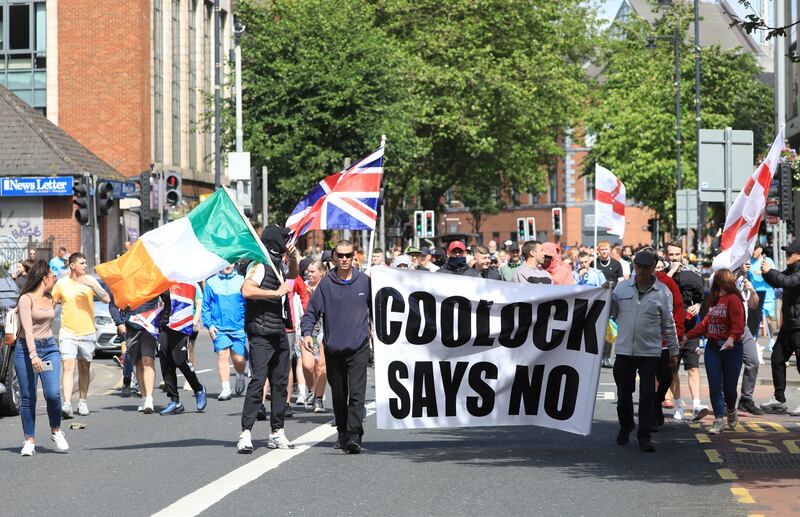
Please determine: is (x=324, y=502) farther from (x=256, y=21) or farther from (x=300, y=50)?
(x=256, y=21)

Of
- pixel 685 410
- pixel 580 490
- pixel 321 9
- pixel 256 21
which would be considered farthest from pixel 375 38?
pixel 580 490

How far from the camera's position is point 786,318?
638 inches

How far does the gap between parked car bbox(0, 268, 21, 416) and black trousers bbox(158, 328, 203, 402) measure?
1608mm

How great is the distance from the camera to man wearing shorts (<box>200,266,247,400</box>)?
17781 millimetres

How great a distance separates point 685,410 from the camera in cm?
1673

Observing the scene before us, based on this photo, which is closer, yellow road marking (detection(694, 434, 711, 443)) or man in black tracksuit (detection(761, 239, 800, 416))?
yellow road marking (detection(694, 434, 711, 443))

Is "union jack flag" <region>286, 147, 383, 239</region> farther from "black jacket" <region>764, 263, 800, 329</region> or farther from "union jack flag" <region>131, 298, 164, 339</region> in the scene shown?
"black jacket" <region>764, 263, 800, 329</region>

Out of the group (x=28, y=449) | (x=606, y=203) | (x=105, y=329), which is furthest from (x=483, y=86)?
(x=28, y=449)

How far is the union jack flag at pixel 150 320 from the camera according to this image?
17.0 meters

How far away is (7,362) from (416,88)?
129 ft

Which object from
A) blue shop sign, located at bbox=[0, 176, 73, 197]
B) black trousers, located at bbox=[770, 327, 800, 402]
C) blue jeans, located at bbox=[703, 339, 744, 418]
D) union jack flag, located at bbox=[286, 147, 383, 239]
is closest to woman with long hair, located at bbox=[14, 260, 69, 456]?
union jack flag, located at bbox=[286, 147, 383, 239]

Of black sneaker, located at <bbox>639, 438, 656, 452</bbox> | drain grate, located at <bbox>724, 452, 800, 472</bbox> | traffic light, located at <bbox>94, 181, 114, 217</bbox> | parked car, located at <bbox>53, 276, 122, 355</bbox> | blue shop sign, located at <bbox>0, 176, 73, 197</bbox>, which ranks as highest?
blue shop sign, located at <bbox>0, 176, 73, 197</bbox>

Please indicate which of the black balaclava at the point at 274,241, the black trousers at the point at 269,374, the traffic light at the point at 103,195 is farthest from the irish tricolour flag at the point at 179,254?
the traffic light at the point at 103,195

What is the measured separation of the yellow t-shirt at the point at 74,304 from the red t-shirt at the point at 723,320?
6783mm
